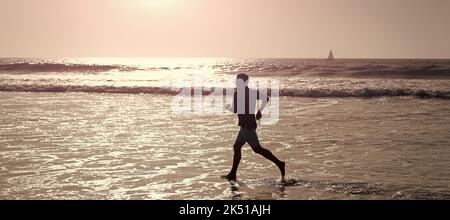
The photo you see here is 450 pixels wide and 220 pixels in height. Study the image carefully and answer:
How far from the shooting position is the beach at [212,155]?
8.53 m

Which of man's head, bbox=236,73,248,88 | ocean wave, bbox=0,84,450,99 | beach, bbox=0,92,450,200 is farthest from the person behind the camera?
ocean wave, bbox=0,84,450,99

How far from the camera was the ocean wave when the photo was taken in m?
28.9

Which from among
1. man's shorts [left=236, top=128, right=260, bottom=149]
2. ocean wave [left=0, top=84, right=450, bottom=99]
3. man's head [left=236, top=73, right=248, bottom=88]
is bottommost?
ocean wave [left=0, top=84, right=450, bottom=99]

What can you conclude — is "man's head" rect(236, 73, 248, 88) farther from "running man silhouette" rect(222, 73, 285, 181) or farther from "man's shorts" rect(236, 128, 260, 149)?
"man's shorts" rect(236, 128, 260, 149)

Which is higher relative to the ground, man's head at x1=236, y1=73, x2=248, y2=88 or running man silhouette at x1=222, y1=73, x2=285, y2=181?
man's head at x1=236, y1=73, x2=248, y2=88

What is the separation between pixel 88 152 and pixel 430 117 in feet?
39.9

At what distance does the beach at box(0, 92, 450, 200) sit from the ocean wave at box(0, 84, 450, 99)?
27.9 feet

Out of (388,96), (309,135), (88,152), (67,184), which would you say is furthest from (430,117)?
(67,184)

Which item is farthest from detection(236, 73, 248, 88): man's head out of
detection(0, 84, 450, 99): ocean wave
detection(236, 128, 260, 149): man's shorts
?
detection(0, 84, 450, 99): ocean wave

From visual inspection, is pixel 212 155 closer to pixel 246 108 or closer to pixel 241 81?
pixel 246 108

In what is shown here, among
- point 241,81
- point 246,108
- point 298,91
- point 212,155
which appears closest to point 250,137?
point 246,108

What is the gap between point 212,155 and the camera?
38.0 ft

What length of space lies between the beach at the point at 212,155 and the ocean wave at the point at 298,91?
8.50 meters

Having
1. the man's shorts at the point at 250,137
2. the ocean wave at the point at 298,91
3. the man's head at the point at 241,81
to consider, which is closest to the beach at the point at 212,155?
the man's shorts at the point at 250,137
